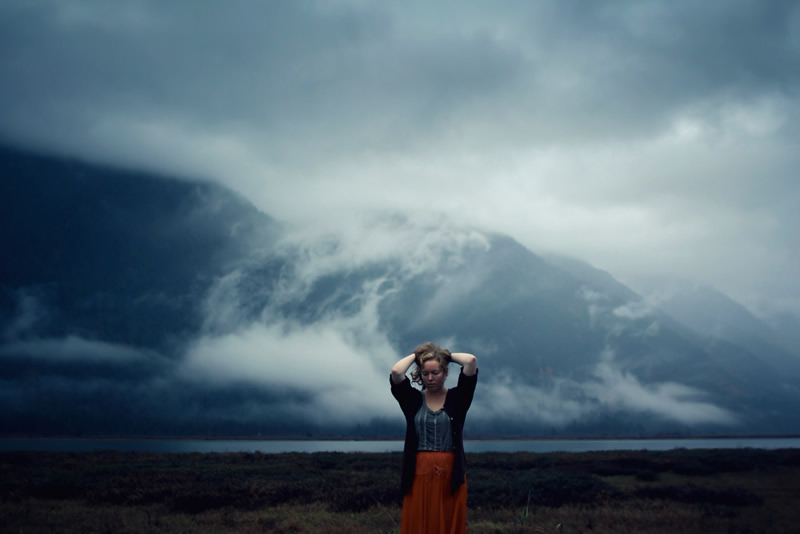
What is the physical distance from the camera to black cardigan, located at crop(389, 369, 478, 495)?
16.8 feet

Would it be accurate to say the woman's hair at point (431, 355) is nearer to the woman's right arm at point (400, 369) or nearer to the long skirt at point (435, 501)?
the woman's right arm at point (400, 369)

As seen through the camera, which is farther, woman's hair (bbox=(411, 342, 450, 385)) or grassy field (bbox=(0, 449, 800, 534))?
grassy field (bbox=(0, 449, 800, 534))

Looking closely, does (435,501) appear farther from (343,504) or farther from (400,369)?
(343,504)

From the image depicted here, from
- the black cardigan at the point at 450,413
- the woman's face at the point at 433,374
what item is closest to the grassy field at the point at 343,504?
the black cardigan at the point at 450,413

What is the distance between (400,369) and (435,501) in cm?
118

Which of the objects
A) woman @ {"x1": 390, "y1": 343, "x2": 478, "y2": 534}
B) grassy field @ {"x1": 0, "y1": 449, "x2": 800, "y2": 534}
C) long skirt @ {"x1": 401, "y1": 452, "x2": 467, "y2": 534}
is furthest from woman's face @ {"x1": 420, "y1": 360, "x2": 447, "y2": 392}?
grassy field @ {"x1": 0, "y1": 449, "x2": 800, "y2": 534}

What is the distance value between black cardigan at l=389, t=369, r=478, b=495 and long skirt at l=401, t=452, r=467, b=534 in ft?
0.21

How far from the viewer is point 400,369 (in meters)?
5.06

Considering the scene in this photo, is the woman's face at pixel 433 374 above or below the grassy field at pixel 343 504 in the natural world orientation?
above

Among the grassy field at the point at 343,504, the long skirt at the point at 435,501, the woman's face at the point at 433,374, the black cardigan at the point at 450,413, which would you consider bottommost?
the grassy field at the point at 343,504

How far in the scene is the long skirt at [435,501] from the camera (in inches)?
→ 200

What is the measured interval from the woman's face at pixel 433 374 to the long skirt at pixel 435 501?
0.62 metres

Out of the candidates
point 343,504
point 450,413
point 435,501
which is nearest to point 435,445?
point 450,413

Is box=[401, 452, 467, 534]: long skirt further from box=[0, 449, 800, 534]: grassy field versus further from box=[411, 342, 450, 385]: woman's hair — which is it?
box=[0, 449, 800, 534]: grassy field
